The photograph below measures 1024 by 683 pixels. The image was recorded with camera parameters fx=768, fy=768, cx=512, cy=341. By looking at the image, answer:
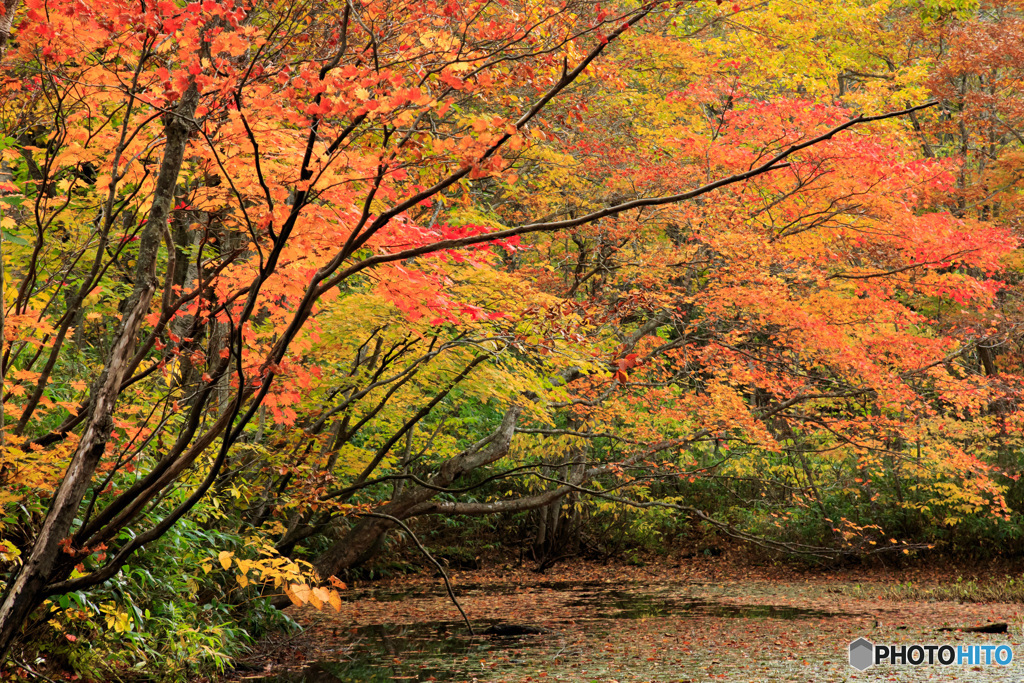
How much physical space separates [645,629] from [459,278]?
5257mm

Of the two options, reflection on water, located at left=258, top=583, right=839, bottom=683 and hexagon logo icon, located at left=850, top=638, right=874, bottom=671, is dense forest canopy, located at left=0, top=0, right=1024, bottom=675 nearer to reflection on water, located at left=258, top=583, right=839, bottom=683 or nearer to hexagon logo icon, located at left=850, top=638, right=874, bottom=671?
reflection on water, located at left=258, top=583, right=839, bottom=683

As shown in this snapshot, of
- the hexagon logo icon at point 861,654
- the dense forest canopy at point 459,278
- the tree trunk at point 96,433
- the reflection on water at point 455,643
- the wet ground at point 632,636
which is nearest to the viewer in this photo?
the tree trunk at point 96,433

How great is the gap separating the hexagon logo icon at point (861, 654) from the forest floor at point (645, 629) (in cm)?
11

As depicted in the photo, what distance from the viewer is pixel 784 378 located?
496 inches

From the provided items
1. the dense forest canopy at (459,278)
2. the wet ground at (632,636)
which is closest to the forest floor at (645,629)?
the wet ground at (632,636)

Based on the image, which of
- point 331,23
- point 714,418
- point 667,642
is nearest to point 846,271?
point 714,418

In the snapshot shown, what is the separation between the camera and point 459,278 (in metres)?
7.41

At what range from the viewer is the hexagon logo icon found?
7.06 meters

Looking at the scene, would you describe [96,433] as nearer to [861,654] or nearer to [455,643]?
[455,643]

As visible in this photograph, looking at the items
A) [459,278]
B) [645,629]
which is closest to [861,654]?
[645,629]

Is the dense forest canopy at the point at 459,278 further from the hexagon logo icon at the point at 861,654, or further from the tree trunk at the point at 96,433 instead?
the hexagon logo icon at the point at 861,654

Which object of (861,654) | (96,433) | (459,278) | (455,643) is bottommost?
(455,643)

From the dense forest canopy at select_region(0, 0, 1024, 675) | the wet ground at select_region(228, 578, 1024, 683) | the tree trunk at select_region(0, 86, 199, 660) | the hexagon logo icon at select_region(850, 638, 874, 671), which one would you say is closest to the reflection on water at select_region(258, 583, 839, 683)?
the wet ground at select_region(228, 578, 1024, 683)

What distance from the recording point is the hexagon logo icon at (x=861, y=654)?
23.2 ft
